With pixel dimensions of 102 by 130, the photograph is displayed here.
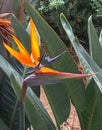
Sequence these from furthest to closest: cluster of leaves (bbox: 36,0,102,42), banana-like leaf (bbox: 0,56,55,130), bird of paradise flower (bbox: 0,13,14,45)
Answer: cluster of leaves (bbox: 36,0,102,42)
bird of paradise flower (bbox: 0,13,14,45)
banana-like leaf (bbox: 0,56,55,130)

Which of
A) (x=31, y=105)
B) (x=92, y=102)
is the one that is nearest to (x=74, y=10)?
(x=92, y=102)

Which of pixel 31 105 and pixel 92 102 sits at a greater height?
pixel 31 105

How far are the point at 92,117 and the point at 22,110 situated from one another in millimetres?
300

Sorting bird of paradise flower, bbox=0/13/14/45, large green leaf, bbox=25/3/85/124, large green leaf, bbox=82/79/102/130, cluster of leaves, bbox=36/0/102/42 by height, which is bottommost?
cluster of leaves, bbox=36/0/102/42

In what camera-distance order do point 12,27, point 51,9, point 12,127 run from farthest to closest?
point 51,9, point 12,127, point 12,27

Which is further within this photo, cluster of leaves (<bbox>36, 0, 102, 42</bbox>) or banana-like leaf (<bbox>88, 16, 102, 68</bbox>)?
cluster of leaves (<bbox>36, 0, 102, 42</bbox>)

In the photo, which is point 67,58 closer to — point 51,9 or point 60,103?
point 60,103

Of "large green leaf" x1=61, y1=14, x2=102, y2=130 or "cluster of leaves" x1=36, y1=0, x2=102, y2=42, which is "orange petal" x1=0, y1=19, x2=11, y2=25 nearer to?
"large green leaf" x1=61, y1=14, x2=102, y2=130

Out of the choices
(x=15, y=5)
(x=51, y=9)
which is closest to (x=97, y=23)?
(x=51, y=9)

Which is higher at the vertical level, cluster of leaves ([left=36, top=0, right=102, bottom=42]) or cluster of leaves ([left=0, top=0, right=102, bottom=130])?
cluster of leaves ([left=0, top=0, right=102, bottom=130])

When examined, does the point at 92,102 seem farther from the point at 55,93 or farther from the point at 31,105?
the point at 31,105

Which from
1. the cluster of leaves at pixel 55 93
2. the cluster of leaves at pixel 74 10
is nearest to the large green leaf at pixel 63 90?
the cluster of leaves at pixel 55 93

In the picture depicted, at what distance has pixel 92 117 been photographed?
3.00 feet

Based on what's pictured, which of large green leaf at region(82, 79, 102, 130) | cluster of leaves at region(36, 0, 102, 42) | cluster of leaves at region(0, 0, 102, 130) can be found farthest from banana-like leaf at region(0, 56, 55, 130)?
cluster of leaves at region(36, 0, 102, 42)
